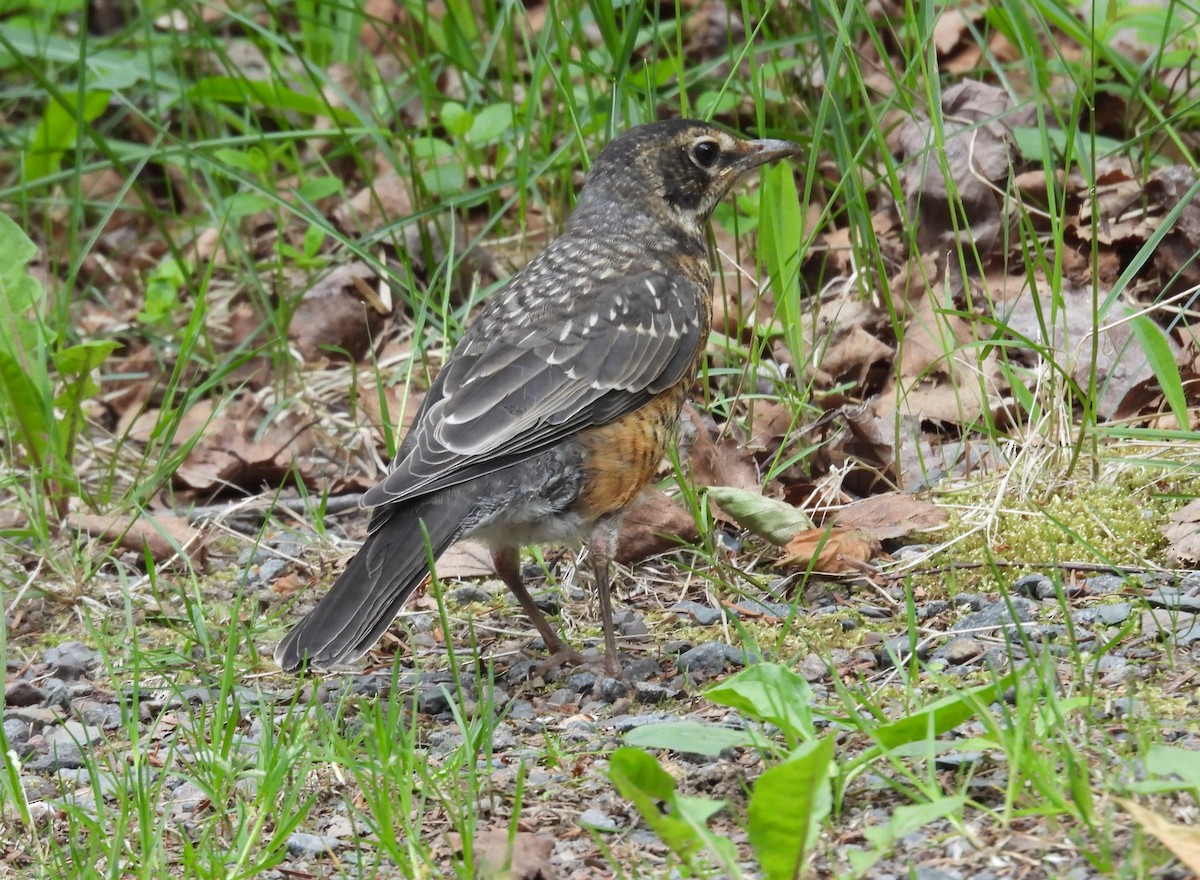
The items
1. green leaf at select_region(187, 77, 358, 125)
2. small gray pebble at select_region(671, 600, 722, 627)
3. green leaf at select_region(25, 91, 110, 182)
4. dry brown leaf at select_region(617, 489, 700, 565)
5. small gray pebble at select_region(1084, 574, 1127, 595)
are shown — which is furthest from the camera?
green leaf at select_region(25, 91, 110, 182)

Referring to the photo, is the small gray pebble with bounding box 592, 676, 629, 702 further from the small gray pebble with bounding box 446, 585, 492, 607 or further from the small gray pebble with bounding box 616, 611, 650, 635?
the small gray pebble with bounding box 446, 585, 492, 607

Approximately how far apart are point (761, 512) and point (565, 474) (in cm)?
67

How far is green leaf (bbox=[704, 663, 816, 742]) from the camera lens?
10.6 ft

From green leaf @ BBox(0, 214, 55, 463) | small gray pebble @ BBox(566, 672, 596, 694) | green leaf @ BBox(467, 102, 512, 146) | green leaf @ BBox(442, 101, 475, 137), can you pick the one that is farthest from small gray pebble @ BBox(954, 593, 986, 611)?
green leaf @ BBox(442, 101, 475, 137)

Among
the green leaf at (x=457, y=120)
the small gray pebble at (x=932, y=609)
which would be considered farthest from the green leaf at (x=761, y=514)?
the green leaf at (x=457, y=120)

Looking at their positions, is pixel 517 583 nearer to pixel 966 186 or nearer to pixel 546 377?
pixel 546 377

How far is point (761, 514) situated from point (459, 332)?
79.1 inches

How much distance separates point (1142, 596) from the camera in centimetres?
403

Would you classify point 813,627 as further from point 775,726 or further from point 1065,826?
point 1065,826

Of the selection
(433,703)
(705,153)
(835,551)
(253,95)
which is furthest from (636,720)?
(253,95)

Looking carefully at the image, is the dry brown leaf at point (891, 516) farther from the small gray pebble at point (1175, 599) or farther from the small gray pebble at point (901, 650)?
the small gray pebble at point (1175, 599)

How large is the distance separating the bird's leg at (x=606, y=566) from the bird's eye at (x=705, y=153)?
4.82ft

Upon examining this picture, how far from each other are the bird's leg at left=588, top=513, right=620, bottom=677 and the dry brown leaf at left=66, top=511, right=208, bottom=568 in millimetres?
1655

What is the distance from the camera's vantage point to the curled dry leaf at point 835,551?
4.78m
